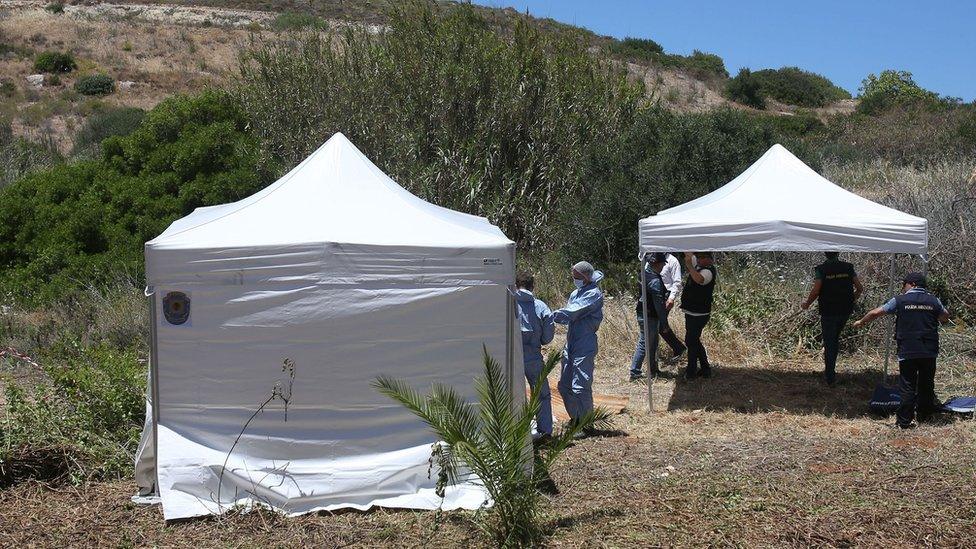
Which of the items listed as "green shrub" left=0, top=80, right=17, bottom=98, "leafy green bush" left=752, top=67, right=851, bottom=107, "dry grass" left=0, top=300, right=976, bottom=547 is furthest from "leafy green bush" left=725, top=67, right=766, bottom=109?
"dry grass" left=0, top=300, right=976, bottom=547

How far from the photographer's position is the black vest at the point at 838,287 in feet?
33.3

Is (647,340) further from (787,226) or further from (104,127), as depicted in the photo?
(104,127)

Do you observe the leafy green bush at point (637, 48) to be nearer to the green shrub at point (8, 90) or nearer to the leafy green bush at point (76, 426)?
the green shrub at point (8, 90)

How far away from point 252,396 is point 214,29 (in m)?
45.9

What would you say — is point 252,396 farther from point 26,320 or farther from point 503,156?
point 503,156

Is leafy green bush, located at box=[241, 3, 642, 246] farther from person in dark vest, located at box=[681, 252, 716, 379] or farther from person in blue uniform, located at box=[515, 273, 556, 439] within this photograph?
person in blue uniform, located at box=[515, 273, 556, 439]

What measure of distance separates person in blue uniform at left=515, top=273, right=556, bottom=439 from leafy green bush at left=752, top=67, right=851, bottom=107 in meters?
46.6

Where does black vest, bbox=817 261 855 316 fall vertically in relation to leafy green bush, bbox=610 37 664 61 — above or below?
below

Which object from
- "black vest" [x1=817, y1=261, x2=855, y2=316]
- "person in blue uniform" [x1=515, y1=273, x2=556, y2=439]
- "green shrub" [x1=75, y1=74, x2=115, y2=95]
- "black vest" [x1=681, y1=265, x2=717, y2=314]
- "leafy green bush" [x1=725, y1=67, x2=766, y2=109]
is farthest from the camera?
"leafy green bush" [x1=725, y1=67, x2=766, y2=109]

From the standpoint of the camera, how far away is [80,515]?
6324 mm

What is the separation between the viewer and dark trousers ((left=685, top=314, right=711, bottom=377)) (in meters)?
10.5

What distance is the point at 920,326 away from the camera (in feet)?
26.9

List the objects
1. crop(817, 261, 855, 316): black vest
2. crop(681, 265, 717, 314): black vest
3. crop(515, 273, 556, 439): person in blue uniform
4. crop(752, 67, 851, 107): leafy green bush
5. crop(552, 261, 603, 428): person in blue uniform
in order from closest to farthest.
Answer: crop(515, 273, 556, 439): person in blue uniform, crop(552, 261, 603, 428): person in blue uniform, crop(817, 261, 855, 316): black vest, crop(681, 265, 717, 314): black vest, crop(752, 67, 851, 107): leafy green bush

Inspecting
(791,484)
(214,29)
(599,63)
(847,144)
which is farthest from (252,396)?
(214,29)
